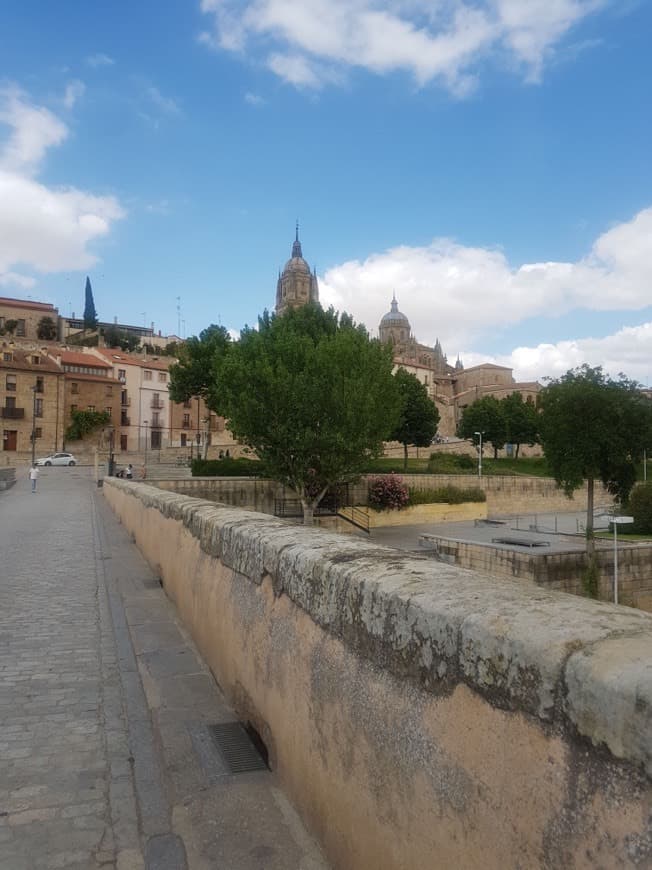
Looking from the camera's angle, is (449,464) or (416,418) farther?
(416,418)

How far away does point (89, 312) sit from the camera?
105 meters

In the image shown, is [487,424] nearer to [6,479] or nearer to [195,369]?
[195,369]

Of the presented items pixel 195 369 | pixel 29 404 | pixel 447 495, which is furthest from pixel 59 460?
pixel 447 495

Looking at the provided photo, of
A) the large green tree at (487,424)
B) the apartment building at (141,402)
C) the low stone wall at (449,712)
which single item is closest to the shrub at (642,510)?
the low stone wall at (449,712)

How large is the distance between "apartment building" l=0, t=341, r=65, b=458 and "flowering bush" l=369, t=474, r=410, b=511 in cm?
3344

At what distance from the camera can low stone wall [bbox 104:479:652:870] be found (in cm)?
115

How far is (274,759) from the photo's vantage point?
116 inches

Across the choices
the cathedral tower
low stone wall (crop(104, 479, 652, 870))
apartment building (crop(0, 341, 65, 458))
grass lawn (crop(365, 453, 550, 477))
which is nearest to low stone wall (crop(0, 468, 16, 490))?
grass lawn (crop(365, 453, 550, 477))

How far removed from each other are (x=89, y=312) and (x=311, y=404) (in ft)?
293

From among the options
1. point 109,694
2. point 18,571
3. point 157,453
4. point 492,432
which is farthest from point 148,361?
point 109,694

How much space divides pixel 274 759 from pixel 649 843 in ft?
7.36

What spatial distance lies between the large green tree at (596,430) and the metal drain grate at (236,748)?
799 inches

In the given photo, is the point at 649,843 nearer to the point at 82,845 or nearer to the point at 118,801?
the point at 82,845

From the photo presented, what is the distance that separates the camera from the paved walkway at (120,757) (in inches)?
96.4
